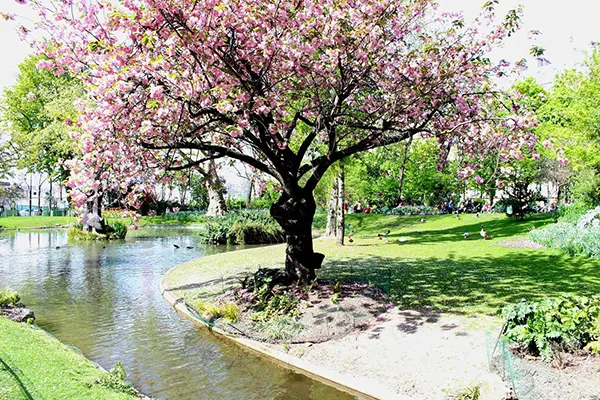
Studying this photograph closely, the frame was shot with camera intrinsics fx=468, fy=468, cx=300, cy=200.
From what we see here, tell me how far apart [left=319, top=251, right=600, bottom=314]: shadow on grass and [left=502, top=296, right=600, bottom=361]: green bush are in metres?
2.08

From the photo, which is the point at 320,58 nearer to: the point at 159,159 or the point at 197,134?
the point at 197,134

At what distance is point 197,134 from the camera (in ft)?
32.6

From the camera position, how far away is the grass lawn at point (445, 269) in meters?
10.4

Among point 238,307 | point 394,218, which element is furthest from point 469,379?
point 394,218

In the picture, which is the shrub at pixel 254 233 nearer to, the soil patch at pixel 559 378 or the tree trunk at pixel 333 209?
the tree trunk at pixel 333 209

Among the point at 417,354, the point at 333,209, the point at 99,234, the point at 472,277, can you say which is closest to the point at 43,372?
the point at 417,354

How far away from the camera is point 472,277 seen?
41.3ft

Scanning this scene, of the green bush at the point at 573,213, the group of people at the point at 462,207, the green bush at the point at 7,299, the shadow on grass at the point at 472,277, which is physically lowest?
the shadow on grass at the point at 472,277

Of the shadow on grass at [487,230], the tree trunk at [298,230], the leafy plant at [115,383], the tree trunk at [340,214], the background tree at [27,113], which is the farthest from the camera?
the background tree at [27,113]

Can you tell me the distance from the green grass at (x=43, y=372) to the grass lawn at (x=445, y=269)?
17.8 feet

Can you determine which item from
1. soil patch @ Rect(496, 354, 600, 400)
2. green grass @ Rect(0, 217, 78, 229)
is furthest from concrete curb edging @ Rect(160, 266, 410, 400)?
green grass @ Rect(0, 217, 78, 229)

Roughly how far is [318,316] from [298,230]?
7.34 feet

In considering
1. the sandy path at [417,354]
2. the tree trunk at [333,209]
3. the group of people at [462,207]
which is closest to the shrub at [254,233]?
the tree trunk at [333,209]

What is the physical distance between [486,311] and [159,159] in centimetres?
778
